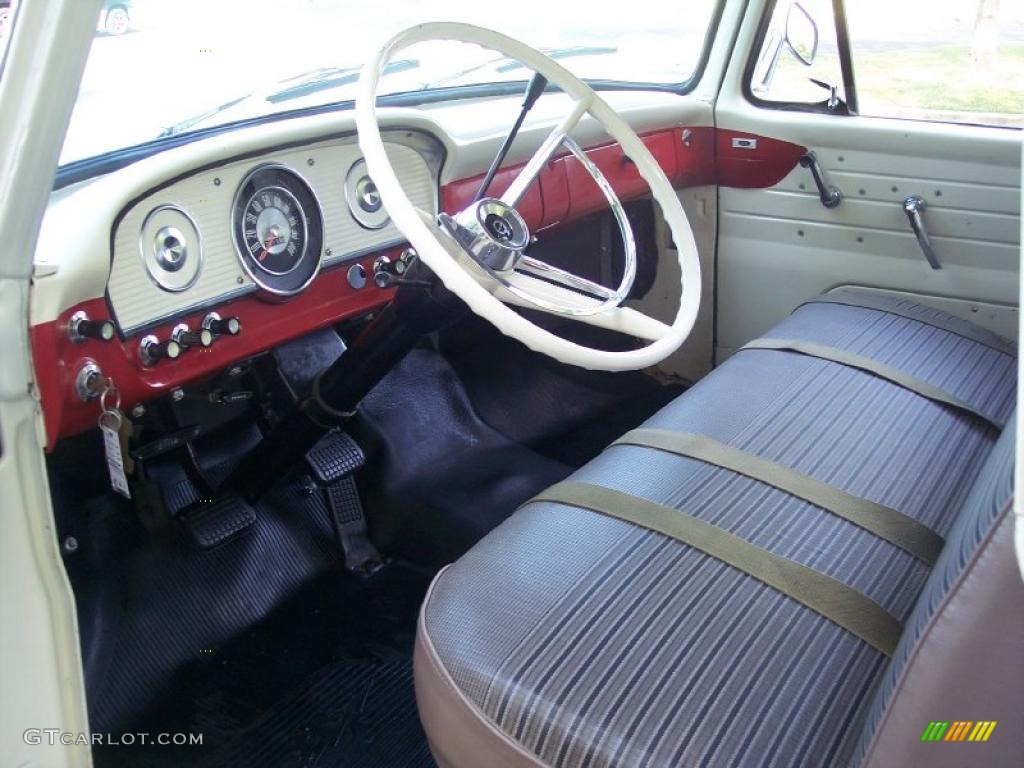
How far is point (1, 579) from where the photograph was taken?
3.50ft

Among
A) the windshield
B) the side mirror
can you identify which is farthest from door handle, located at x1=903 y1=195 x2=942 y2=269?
the windshield

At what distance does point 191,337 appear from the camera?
1463 mm

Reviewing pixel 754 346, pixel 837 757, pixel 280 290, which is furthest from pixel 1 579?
pixel 754 346

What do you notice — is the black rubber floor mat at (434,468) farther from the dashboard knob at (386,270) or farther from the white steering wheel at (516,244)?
the white steering wheel at (516,244)

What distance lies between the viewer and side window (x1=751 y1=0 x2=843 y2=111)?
229cm

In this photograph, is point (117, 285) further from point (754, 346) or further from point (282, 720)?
point (754, 346)

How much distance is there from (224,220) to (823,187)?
1496 mm

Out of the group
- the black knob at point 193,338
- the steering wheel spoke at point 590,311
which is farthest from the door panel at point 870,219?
the black knob at point 193,338

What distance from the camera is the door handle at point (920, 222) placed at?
2195 mm

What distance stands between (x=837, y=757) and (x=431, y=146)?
50.4 inches

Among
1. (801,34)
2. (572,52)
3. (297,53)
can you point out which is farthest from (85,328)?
(801,34)

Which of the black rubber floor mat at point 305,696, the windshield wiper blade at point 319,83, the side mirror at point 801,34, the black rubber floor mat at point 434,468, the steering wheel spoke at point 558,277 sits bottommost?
the black rubber floor mat at point 305,696

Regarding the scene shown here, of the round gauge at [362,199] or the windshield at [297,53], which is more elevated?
the windshield at [297,53]

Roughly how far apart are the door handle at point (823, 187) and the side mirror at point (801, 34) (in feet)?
0.79
